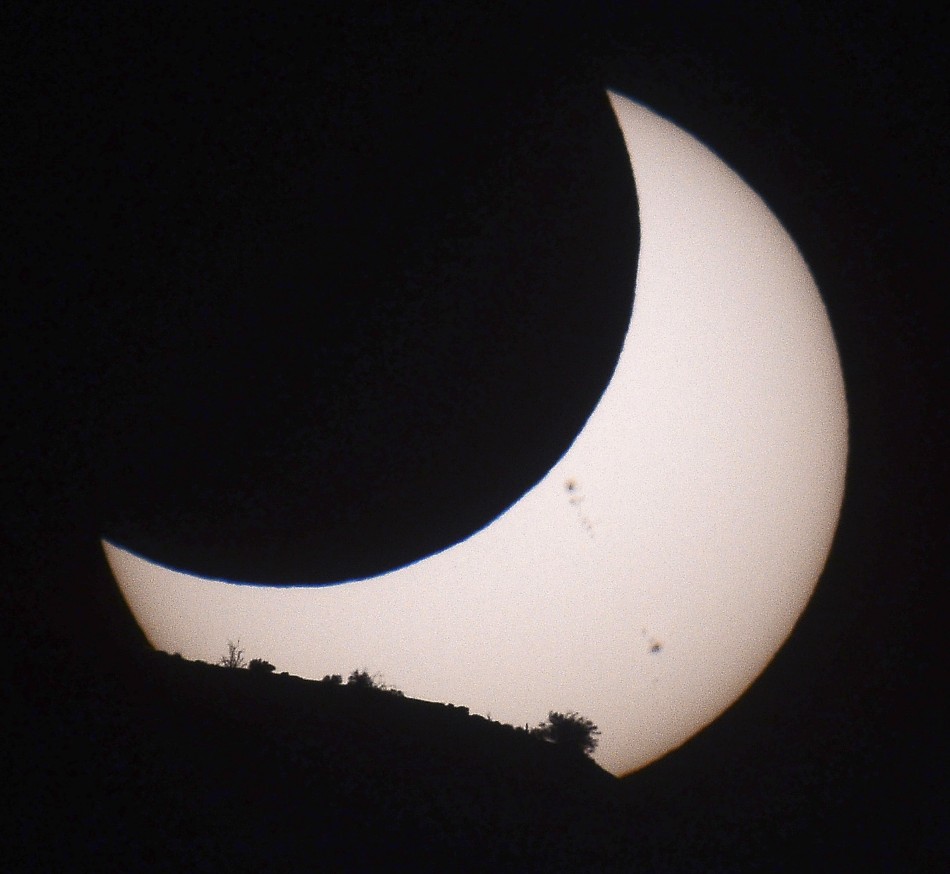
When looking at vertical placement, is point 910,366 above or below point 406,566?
above

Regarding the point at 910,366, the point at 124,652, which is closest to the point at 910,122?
the point at 910,366

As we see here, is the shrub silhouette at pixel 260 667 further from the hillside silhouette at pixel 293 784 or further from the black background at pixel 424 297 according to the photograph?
the black background at pixel 424 297

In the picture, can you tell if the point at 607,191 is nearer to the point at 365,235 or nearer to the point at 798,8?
the point at 798,8

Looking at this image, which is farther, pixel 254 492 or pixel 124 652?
pixel 254 492

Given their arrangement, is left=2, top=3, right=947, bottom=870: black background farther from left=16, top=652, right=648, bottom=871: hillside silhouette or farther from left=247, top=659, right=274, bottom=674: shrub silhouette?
left=247, top=659, right=274, bottom=674: shrub silhouette

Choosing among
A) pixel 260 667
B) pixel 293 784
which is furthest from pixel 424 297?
pixel 293 784
